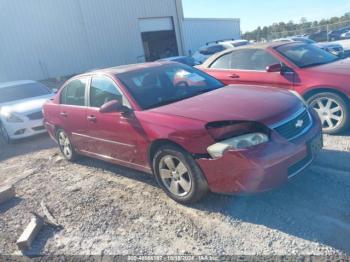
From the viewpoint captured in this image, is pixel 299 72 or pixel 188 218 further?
pixel 299 72

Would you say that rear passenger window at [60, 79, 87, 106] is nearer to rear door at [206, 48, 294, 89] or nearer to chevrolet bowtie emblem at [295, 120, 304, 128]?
rear door at [206, 48, 294, 89]

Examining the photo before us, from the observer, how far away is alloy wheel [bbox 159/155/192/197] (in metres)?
3.54

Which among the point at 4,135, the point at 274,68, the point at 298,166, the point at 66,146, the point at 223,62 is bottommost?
the point at 4,135

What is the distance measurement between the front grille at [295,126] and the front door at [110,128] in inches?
60.9

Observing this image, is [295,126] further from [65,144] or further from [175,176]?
[65,144]

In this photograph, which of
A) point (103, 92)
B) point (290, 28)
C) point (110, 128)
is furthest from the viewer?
point (290, 28)

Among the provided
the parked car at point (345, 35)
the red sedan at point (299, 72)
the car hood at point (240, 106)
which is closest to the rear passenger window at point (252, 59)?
the red sedan at point (299, 72)

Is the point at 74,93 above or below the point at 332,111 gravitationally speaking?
above

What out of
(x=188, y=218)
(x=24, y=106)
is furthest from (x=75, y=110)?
(x=24, y=106)

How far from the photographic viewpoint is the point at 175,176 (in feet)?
12.0

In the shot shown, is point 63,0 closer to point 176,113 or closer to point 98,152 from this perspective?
point 98,152

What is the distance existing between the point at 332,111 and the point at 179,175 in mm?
2900

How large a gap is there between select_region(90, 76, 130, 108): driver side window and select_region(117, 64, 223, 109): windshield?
14 centimetres

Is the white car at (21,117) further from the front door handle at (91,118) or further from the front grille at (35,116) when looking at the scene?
the front door handle at (91,118)
